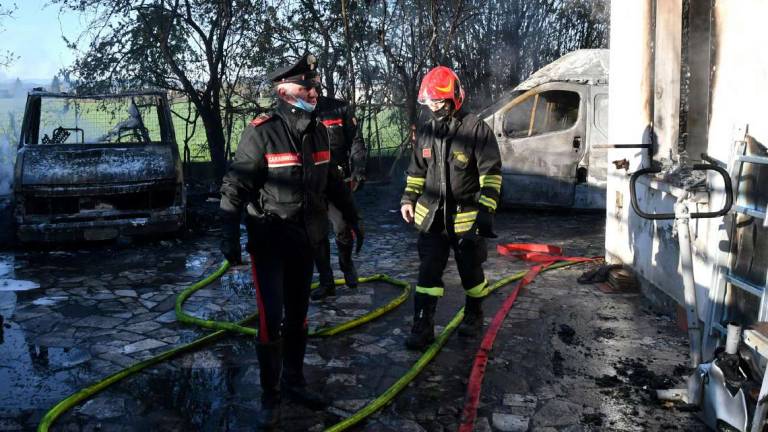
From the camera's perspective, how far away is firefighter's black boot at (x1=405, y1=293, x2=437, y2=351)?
4.82 metres

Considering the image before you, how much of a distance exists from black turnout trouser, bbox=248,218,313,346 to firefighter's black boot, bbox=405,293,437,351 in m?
1.17

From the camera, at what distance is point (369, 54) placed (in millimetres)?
14469

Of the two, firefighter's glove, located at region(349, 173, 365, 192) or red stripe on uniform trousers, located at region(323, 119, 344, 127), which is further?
firefighter's glove, located at region(349, 173, 365, 192)

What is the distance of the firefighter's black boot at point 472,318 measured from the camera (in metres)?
5.07

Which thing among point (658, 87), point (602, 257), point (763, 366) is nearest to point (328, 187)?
point (763, 366)

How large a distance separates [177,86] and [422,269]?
10.7 meters

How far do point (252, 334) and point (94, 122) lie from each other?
5979 millimetres

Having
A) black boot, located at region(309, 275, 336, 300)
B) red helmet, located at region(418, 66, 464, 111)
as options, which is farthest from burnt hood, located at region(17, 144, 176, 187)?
red helmet, located at region(418, 66, 464, 111)

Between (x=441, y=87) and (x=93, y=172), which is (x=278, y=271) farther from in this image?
(x=93, y=172)

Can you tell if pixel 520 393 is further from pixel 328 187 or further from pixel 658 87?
pixel 658 87

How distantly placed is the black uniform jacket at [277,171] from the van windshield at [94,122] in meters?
5.87

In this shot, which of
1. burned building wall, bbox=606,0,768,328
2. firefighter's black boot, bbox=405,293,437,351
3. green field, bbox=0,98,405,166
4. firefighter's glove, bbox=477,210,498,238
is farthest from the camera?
green field, bbox=0,98,405,166

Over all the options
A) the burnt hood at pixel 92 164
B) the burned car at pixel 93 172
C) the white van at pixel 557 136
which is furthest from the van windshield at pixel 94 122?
the white van at pixel 557 136

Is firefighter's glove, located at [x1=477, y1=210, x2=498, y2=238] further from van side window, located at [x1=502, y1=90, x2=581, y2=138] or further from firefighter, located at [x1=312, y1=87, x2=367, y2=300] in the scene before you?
van side window, located at [x1=502, y1=90, x2=581, y2=138]
